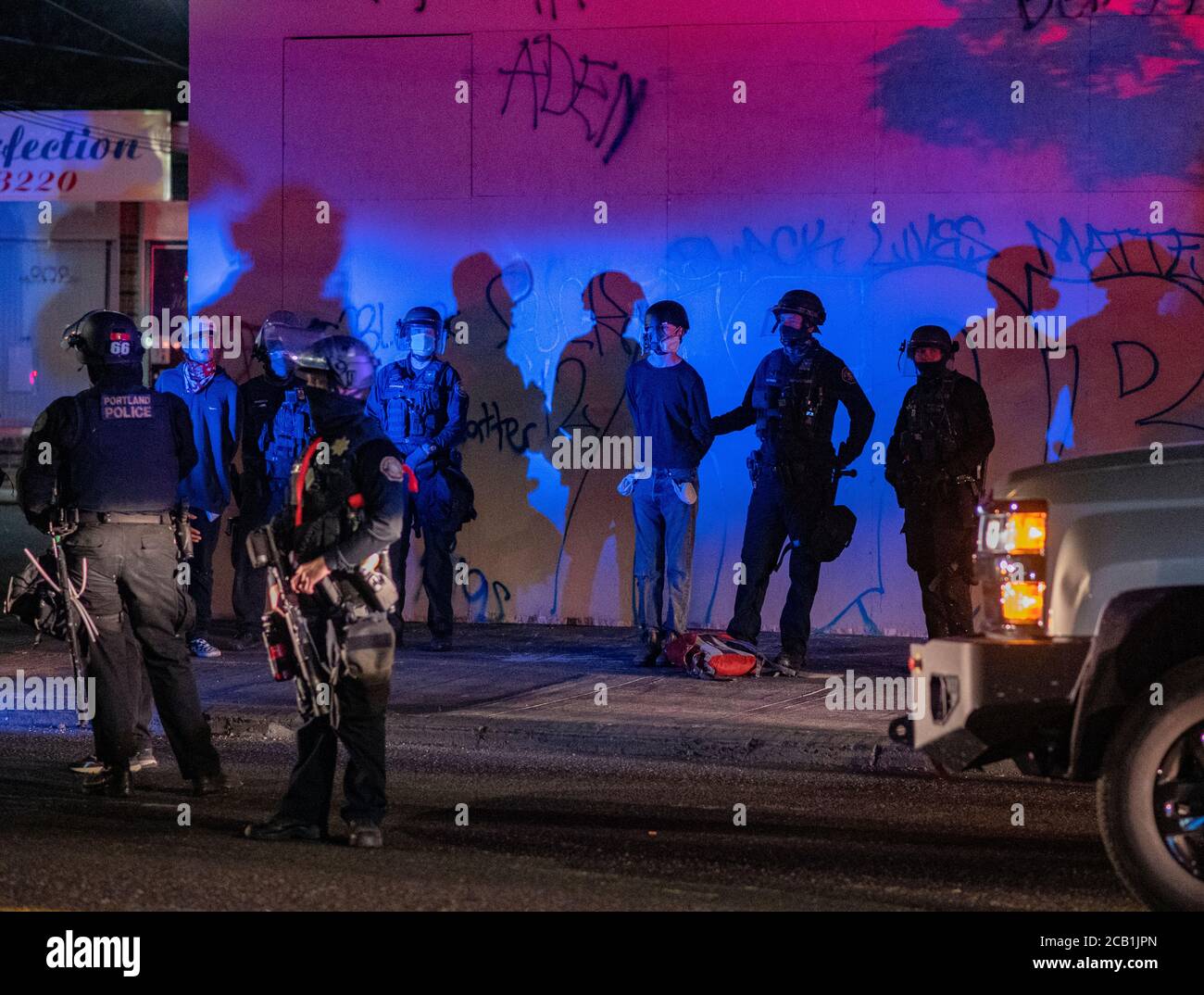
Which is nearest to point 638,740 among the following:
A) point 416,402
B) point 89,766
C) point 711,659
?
point 711,659

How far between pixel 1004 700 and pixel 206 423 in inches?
286

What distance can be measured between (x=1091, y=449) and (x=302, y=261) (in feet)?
19.3

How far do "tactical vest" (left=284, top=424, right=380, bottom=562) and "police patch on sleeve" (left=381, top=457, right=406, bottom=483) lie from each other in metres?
0.12

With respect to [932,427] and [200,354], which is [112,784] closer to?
[200,354]

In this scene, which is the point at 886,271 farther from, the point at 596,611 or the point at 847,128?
the point at 596,611

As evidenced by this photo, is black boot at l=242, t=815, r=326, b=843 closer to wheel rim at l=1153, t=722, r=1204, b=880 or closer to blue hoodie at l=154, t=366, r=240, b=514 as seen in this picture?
wheel rim at l=1153, t=722, r=1204, b=880

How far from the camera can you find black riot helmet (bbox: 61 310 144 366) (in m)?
8.01

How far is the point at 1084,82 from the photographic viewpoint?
1245cm

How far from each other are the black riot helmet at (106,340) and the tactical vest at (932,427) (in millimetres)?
4746

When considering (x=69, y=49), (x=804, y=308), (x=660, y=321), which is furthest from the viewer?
(x=69, y=49)

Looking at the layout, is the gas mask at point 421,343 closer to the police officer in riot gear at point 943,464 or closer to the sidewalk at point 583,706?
the sidewalk at point 583,706

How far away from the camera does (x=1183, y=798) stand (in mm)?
5609

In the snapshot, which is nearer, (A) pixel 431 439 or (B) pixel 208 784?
(B) pixel 208 784
